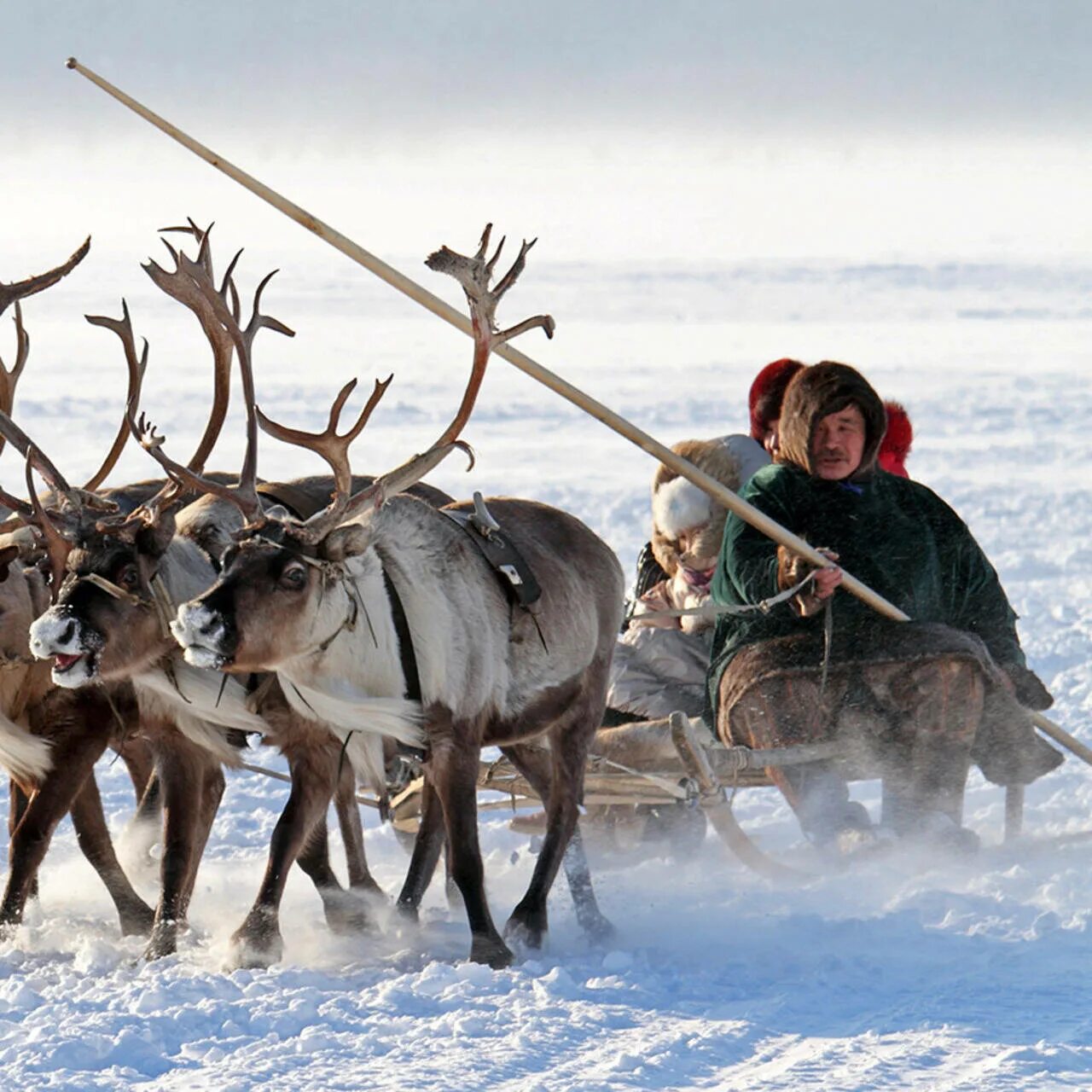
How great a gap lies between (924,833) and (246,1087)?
3072mm

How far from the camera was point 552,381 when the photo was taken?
294 inches

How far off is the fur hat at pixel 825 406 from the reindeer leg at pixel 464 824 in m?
1.74

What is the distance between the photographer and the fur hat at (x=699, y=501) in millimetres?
8188

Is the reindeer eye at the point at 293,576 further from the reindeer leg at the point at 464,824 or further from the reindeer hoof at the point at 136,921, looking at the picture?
the reindeer hoof at the point at 136,921

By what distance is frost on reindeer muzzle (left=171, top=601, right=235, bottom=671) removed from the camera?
6.03 metres

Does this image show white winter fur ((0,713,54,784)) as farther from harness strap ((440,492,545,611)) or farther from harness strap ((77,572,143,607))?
harness strap ((440,492,545,611))

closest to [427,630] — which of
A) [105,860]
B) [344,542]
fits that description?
[344,542]

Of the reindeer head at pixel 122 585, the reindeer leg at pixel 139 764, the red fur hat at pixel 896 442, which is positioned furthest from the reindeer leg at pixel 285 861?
the red fur hat at pixel 896 442

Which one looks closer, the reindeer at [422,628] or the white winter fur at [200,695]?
the reindeer at [422,628]

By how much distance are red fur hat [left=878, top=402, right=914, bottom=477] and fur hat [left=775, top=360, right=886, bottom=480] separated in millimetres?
969

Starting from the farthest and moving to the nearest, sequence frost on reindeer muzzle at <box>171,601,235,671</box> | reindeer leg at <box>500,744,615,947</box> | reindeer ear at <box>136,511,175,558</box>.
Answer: reindeer leg at <box>500,744,615,947</box> → reindeer ear at <box>136,511,175,558</box> → frost on reindeer muzzle at <box>171,601,235,671</box>

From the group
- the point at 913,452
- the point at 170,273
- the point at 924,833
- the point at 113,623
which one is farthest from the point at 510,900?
the point at 913,452

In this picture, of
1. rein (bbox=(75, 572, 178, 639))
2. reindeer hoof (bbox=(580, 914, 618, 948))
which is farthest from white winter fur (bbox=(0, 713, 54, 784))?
reindeer hoof (bbox=(580, 914, 618, 948))

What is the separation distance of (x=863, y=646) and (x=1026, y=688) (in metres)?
0.68
